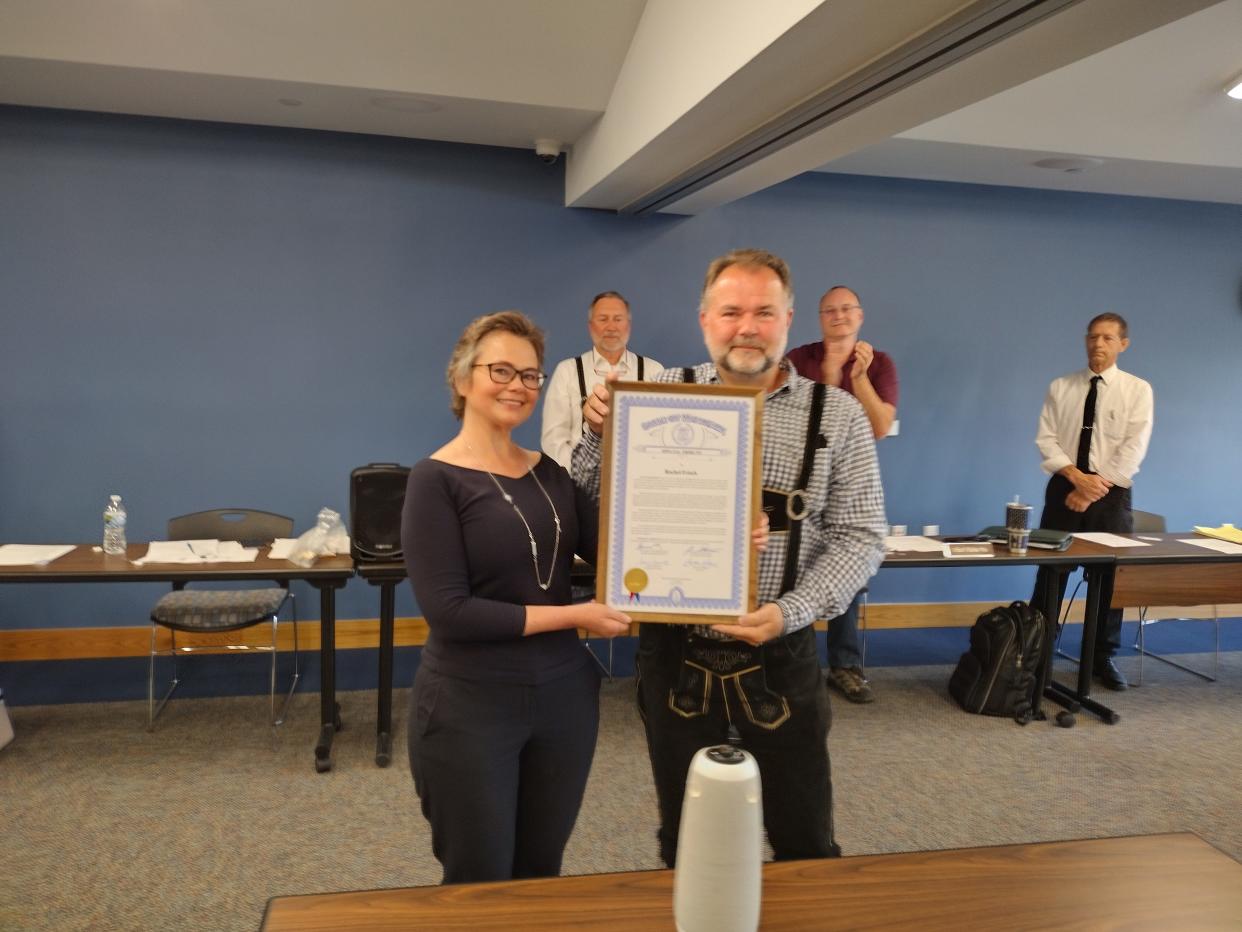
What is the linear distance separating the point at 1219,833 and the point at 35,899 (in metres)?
3.80

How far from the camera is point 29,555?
360cm

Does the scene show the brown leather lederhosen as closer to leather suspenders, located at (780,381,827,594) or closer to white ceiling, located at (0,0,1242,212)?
leather suspenders, located at (780,381,827,594)

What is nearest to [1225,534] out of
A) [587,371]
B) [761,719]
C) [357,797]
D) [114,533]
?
[587,371]

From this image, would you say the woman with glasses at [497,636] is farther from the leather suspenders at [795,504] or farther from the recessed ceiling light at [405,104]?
the recessed ceiling light at [405,104]

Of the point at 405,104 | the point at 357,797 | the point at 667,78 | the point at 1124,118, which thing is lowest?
the point at 357,797

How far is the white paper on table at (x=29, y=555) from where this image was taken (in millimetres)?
3471

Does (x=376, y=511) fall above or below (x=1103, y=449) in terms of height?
below

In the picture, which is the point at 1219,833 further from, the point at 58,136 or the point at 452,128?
the point at 58,136

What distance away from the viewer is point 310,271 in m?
4.91

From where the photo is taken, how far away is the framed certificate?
5.07ft

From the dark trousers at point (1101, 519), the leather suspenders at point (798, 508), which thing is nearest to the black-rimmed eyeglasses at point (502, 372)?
the leather suspenders at point (798, 508)

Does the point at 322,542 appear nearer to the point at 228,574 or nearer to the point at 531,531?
the point at 228,574

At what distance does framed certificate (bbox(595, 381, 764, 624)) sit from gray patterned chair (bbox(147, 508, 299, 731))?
271cm

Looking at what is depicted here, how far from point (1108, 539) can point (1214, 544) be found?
0.53 metres
